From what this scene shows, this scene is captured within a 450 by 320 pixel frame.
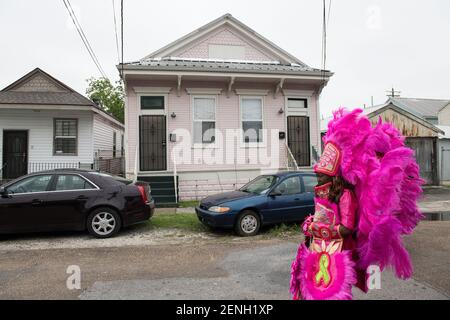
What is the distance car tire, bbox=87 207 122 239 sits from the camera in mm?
7168

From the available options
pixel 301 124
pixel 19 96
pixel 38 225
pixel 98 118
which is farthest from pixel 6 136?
pixel 301 124

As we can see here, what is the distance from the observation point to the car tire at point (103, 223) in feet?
23.5

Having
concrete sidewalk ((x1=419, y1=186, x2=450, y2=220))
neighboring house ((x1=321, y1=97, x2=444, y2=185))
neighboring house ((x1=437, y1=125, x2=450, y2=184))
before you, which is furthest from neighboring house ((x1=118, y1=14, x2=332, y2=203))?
neighboring house ((x1=437, y1=125, x2=450, y2=184))

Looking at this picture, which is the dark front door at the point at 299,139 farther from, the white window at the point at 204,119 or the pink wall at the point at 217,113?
the white window at the point at 204,119

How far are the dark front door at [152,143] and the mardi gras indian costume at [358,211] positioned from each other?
10.3 m

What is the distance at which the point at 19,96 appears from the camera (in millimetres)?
15055

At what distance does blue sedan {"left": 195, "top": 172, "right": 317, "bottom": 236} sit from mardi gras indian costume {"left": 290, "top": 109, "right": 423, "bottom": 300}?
4.57 m

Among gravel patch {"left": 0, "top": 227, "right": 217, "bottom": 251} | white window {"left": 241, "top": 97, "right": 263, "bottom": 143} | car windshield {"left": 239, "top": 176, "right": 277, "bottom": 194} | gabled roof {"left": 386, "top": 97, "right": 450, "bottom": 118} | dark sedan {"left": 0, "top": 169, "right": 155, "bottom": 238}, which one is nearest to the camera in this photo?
gravel patch {"left": 0, "top": 227, "right": 217, "bottom": 251}

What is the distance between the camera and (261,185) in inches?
319

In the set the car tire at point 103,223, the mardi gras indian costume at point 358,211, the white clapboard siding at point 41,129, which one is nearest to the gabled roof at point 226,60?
the white clapboard siding at point 41,129

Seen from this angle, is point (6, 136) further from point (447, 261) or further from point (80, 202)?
point (447, 261)

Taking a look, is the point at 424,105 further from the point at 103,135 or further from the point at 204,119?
the point at 103,135

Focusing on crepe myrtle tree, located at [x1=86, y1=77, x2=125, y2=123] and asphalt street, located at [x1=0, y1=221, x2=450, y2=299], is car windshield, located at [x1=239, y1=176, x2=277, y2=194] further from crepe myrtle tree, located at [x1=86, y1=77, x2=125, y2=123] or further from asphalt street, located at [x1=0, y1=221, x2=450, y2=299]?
crepe myrtle tree, located at [x1=86, y1=77, x2=125, y2=123]

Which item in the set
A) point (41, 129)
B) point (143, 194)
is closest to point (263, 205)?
point (143, 194)
